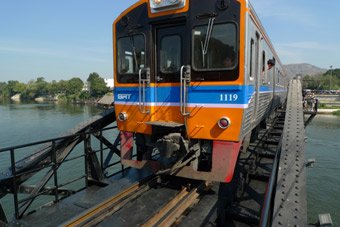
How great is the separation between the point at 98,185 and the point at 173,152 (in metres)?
2.27

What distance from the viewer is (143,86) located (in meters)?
5.13

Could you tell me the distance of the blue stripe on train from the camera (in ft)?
14.6

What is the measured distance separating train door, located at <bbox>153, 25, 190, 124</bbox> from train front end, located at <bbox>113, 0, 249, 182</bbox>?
2cm

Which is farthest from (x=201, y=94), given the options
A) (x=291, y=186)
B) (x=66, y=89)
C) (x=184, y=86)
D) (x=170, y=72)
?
(x=66, y=89)

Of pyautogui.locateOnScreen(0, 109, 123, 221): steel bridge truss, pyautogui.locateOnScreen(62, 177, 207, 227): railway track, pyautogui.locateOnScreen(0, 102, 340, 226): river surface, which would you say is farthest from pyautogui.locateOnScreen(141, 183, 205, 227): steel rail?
pyautogui.locateOnScreen(0, 102, 340, 226): river surface

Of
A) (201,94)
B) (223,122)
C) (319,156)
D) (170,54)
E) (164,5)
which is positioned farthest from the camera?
(319,156)

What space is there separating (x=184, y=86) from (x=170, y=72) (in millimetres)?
537

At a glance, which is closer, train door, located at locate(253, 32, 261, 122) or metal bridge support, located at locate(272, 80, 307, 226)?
metal bridge support, located at locate(272, 80, 307, 226)

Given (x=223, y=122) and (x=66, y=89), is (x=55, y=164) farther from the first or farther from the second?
(x=66, y=89)

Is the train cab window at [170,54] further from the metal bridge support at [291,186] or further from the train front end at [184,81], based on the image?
the metal bridge support at [291,186]

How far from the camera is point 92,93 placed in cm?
10012

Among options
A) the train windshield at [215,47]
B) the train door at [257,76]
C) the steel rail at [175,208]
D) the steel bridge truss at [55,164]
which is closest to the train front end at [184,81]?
the train windshield at [215,47]

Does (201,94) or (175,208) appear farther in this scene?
(201,94)

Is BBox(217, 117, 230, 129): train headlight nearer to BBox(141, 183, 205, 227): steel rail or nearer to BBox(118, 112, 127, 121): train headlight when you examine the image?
BBox(141, 183, 205, 227): steel rail
